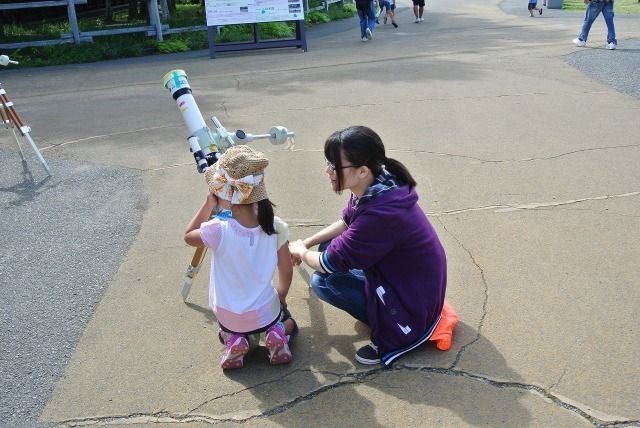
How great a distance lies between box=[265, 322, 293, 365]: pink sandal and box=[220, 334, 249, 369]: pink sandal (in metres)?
0.12

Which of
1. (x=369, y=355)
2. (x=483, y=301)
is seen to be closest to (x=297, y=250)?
(x=369, y=355)

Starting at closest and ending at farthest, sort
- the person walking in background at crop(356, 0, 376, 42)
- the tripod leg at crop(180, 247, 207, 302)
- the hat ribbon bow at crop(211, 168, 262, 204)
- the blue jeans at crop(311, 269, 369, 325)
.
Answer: the hat ribbon bow at crop(211, 168, 262, 204) → the blue jeans at crop(311, 269, 369, 325) → the tripod leg at crop(180, 247, 207, 302) → the person walking in background at crop(356, 0, 376, 42)

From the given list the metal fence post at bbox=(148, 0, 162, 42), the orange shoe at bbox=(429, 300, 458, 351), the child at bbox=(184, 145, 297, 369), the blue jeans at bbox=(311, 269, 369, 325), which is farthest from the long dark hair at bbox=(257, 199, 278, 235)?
the metal fence post at bbox=(148, 0, 162, 42)

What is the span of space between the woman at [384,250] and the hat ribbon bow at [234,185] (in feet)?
1.27

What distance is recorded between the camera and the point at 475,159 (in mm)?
6129

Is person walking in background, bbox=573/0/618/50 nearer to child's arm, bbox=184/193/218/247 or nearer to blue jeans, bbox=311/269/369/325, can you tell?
blue jeans, bbox=311/269/369/325

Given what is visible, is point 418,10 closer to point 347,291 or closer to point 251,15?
point 251,15

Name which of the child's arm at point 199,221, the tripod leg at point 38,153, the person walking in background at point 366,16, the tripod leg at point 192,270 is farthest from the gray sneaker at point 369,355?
the person walking in background at point 366,16

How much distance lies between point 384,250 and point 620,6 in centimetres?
2061

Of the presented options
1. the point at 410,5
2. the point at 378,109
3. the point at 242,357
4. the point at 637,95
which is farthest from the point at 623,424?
the point at 410,5

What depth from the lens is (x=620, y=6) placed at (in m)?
20.4

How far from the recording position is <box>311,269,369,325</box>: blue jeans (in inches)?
131

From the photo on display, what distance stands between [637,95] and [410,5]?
19.5 meters

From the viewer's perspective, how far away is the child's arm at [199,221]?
316 cm
